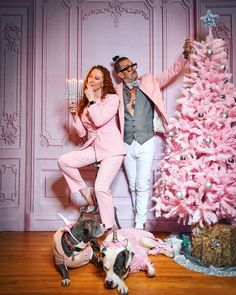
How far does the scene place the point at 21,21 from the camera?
3600mm

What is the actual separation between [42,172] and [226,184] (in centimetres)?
208

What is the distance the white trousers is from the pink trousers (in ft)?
0.81

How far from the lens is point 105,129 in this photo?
306 centimetres

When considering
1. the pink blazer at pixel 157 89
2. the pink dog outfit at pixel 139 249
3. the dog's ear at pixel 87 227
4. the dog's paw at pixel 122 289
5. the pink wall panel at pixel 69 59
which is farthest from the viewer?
the pink wall panel at pixel 69 59

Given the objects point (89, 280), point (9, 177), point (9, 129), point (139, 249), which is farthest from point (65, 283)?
point (9, 129)

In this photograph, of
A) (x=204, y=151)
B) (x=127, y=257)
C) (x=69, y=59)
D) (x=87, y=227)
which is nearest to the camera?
(x=127, y=257)

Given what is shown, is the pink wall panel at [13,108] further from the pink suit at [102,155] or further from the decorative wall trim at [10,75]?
the pink suit at [102,155]

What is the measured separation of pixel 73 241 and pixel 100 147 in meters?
1.08

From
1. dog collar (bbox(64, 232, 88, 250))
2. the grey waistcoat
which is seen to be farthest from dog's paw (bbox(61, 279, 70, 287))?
the grey waistcoat

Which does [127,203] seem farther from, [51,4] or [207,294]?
[51,4]

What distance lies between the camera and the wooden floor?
2045 millimetres

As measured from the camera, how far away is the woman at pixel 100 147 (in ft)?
9.47

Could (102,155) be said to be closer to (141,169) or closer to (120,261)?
(141,169)

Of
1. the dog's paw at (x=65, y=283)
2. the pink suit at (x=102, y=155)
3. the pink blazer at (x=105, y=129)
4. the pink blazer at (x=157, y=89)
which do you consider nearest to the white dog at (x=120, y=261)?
the dog's paw at (x=65, y=283)
